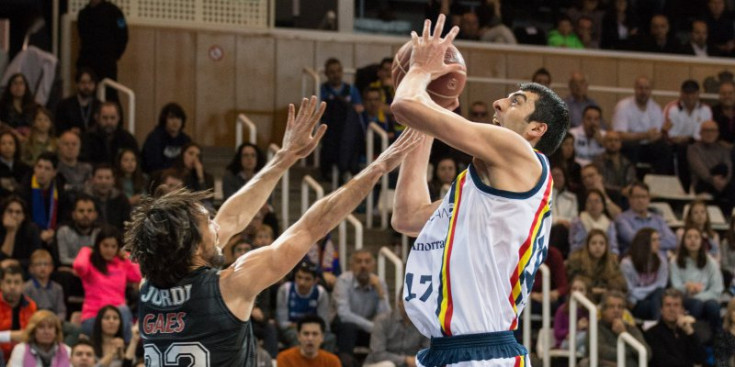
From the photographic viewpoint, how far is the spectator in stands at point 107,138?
43.4 ft

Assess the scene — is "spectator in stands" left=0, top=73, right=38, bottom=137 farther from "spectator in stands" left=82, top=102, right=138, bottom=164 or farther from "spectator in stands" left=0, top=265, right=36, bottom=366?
"spectator in stands" left=0, top=265, right=36, bottom=366

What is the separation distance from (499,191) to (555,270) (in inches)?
299

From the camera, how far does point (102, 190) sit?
39.9 ft

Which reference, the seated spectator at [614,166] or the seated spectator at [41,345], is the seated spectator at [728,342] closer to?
the seated spectator at [614,166]

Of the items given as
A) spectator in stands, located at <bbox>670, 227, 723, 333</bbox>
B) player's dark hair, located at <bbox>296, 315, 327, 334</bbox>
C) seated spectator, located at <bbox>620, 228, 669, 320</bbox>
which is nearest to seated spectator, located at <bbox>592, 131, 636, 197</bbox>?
spectator in stands, located at <bbox>670, 227, 723, 333</bbox>

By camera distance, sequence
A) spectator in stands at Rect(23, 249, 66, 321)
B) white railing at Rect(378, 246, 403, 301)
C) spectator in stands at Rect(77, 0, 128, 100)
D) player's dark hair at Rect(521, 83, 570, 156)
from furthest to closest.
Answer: spectator in stands at Rect(77, 0, 128, 100) < white railing at Rect(378, 246, 403, 301) < spectator in stands at Rect(23, 249, 66, 321) < player's dark hair at Rect(521, 83, 570, 156)

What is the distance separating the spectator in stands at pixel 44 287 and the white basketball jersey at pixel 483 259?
21.1 ft

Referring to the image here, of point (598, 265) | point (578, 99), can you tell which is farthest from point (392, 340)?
point (578, 99)

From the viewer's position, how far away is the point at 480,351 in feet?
15.9

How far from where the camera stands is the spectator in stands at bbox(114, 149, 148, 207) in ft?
41.6

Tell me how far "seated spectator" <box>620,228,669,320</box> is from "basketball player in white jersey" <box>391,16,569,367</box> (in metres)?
7.56

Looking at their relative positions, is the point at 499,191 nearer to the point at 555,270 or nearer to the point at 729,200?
the point at 555,270

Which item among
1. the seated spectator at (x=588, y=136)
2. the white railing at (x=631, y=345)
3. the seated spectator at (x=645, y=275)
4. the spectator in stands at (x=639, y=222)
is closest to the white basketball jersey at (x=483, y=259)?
the white railing at (x=631, y=345)

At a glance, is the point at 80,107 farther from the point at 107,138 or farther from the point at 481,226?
the point at 481,226
